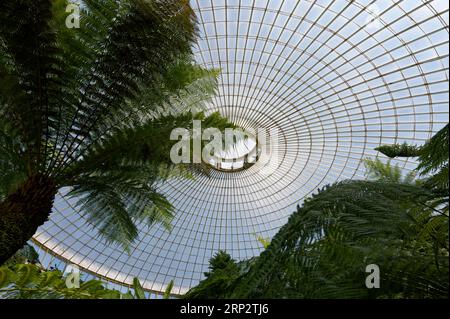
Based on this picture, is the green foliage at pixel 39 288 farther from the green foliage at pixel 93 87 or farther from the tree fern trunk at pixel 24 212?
the green foliage at pixel 93 87

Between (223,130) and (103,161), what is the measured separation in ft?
6.78

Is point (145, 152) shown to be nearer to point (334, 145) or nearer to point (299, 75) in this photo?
point (299, 75)

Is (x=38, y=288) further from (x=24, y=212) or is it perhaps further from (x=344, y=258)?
(x=344, y=258)

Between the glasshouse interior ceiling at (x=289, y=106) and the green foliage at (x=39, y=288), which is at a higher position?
the glasshouse interior ceiling at (x=289, y=106)

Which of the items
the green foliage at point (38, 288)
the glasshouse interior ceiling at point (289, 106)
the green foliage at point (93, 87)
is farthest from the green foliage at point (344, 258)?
the glasshouse interior ceiling at point (289, 106)

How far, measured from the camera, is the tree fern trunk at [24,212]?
4973 millimetres

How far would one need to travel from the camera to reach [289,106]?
2094cm

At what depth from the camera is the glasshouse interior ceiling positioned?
Result: 1598 cm

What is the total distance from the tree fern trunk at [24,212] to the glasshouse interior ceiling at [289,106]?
5294 mm

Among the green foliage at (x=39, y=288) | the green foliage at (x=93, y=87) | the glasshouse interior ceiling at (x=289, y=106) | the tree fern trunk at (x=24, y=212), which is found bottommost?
the green foliage at (x=39, y=288)

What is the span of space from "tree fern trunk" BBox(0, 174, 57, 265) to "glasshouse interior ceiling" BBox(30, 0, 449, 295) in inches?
208

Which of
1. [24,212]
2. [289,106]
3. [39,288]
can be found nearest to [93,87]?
[24,212]

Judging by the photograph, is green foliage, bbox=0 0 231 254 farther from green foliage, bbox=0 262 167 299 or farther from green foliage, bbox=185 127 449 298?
green foliage, bbox=185 127 449 298

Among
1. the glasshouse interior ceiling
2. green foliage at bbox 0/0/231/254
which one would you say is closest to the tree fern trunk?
green foliage at bbox 0/0/231/254
